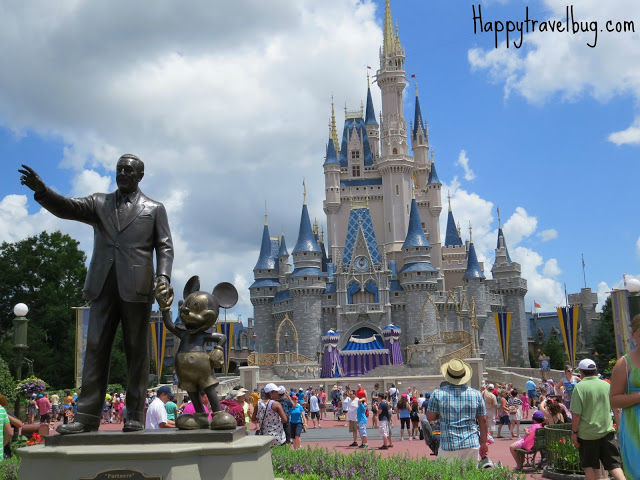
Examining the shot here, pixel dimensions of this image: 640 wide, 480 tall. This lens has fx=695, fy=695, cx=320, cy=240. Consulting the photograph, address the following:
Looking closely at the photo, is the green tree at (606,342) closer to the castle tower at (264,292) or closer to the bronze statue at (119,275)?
the castle tower at (264,292)

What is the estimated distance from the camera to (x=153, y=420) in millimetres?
→ 8812

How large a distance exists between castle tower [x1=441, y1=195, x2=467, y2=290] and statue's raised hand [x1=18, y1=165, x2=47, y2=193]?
5678cm

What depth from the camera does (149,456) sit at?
4.89m

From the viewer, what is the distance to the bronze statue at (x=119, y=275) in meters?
5.78

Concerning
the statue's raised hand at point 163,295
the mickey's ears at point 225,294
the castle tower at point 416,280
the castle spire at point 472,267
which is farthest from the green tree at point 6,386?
the castle spire at point 472,267

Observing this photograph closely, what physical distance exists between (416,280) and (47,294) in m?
26.4

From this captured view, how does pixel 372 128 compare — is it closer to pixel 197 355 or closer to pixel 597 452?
pixel 597 452

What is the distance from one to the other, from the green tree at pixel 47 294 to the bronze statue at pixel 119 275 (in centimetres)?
3552

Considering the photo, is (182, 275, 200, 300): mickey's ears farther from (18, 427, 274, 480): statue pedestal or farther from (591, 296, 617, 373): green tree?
(591, 296, 617, 373): green tree

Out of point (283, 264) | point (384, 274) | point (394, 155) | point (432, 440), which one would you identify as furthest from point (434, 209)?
point (432, 440)

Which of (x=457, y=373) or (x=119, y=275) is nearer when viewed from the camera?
(x=119, y=275)

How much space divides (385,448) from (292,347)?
37.6m

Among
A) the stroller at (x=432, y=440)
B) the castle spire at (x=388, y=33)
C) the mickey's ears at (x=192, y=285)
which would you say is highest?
the castle spire at (x=388, y=33)

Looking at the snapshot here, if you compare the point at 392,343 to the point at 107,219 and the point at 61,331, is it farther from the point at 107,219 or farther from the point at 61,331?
the point at 107,219
